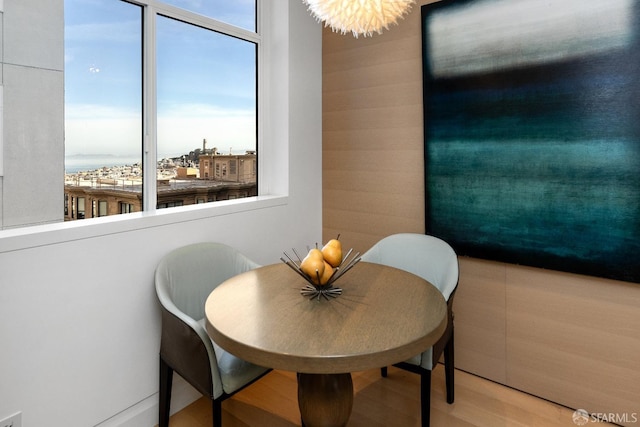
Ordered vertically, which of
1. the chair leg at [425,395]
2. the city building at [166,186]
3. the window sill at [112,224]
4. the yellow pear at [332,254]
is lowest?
the chair leg at [425,395]

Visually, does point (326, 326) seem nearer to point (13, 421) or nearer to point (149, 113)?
point (13, 421)

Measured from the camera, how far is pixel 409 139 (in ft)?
8.57

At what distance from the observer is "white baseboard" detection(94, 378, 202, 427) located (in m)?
1.93

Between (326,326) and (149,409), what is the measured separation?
125cm

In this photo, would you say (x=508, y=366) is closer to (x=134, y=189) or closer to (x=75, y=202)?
(x=134, y=189)

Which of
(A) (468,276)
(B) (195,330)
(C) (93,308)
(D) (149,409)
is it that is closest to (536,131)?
(A) (468,276)

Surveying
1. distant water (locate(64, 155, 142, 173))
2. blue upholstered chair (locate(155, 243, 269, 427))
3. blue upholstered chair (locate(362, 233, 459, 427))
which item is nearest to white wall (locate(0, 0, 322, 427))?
blue upholstered chair (locate(155, 243, 269, 427))

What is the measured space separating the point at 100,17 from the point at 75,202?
35.3 inches

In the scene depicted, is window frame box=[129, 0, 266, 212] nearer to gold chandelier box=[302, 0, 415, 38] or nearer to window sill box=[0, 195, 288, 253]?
window sill box=[0, 195, 288, 253]

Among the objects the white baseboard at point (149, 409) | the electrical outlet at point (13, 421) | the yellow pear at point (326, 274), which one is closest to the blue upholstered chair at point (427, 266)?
the yellow pear at point (326, 274)

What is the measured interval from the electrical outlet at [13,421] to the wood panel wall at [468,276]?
206 centimetres

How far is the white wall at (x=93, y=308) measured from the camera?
1563 millimetres

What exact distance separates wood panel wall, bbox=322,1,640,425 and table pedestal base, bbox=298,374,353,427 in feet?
3.83

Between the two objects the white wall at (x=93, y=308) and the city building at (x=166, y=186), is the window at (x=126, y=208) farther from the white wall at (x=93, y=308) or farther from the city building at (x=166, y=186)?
the white wall at (x=93, y=308)
